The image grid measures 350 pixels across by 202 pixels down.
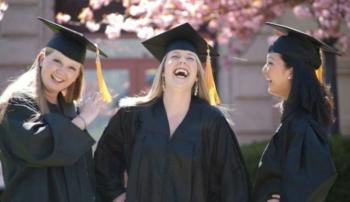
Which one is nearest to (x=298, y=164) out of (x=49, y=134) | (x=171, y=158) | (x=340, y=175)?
(x=171, y=158)

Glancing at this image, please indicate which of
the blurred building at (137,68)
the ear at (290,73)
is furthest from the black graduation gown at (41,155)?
the blurred building at (137,68)

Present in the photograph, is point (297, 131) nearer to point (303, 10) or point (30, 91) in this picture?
point (30, 91)

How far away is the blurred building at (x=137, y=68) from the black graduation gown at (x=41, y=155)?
4.96 meters

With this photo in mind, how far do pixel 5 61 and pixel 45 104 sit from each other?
5.23 metres

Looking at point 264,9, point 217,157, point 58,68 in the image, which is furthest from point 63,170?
point 264,9

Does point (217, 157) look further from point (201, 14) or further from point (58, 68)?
point (201, 14)

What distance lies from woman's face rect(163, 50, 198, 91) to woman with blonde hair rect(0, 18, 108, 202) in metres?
0.46

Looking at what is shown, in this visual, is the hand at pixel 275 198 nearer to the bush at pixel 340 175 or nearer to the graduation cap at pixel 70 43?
the graduation cap at pixel 70 43

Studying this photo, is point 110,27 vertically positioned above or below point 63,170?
above

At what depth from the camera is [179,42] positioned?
493 cm

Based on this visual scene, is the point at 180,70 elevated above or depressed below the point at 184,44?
below

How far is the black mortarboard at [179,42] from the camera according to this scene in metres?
4.91

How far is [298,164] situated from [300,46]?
791mm

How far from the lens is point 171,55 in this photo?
4.86 meters
